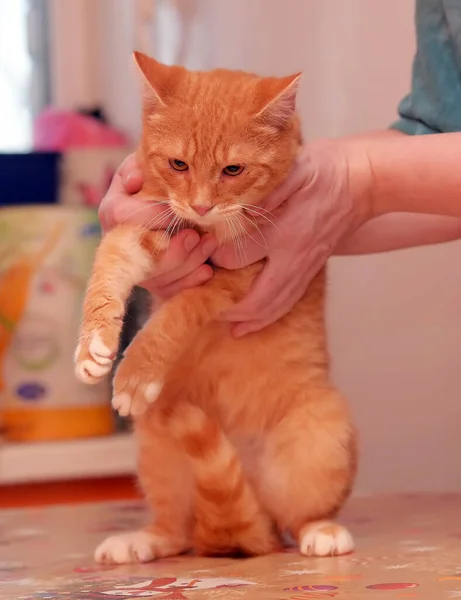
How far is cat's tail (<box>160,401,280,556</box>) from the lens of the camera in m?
1.28

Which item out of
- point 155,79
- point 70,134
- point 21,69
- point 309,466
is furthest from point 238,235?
point 21,69

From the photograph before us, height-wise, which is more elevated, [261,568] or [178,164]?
[178,164]

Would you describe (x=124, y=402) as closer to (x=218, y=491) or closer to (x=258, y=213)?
(x=218, y=491)

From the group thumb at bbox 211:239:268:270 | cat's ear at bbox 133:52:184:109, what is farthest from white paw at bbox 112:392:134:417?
cat's ear at bbox 133:52:184:109

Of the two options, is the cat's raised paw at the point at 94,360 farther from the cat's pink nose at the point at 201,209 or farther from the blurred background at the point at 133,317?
the blurred background at the point at 133,317

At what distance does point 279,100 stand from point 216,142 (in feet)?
0.35

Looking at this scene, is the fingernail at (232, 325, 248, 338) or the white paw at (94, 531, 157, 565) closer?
the white paw at (94, 531, 157, 565)

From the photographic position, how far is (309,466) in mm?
1339

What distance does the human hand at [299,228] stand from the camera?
4.34ft

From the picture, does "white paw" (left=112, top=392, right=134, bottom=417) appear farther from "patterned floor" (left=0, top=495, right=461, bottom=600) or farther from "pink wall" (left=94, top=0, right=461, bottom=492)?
"pink wall" (left=94, top=0, right=461, bottom=492)

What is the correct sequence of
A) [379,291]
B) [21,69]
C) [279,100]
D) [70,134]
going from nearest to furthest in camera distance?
[279,100] < [379,291] < [70,134] < [21,69]

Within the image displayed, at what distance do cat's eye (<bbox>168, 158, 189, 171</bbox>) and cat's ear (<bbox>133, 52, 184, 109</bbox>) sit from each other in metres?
0.08

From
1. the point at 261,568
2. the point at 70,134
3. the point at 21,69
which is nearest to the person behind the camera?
the point at 261,568

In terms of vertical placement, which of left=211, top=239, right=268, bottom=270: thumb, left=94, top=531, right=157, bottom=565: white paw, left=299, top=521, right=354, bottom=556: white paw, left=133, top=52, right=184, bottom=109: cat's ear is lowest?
left=94, top=531, right=157, bottom=565: white paw
